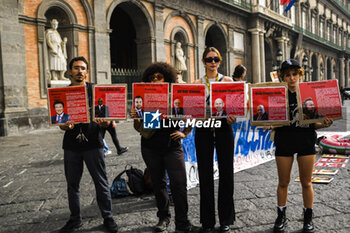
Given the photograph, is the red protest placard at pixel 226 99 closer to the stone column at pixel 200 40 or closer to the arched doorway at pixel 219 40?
the stone column at pixel 200 40

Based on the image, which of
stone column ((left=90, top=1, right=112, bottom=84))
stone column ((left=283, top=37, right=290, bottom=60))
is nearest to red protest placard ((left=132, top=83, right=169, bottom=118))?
stone column ((left=90, top=1, right=112, bottom=84))

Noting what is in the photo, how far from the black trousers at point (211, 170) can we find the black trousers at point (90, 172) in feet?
3.11

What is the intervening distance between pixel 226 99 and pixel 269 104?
0.39 meters

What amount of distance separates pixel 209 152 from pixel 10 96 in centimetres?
915

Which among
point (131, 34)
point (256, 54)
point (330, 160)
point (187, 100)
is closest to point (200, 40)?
point (131, 34)

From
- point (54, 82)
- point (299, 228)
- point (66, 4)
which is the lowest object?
point (299, 228)

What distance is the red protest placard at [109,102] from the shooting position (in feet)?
9.89

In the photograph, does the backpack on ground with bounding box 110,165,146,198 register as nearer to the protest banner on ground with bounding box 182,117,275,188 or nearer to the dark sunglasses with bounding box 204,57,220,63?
the protest banner on ground with bounding box 182,117,275,188

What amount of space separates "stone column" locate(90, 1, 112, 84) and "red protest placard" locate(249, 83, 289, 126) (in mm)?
11012

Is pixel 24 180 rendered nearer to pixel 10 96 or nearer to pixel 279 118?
pixel 279 118

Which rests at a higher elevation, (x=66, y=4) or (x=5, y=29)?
(x=66, y=4)

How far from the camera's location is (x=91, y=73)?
13.0 meters

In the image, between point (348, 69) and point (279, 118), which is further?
point (348, 69)

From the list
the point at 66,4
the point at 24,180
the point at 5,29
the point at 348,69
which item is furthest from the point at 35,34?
the point at 348,69
